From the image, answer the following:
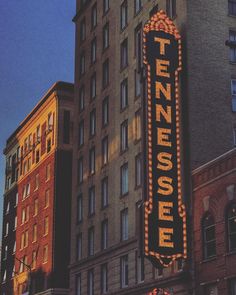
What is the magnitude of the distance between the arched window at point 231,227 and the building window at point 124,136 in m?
16.2

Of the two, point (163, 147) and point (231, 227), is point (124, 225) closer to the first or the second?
point (163, 147)

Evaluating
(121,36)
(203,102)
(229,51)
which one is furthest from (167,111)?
(121,36)

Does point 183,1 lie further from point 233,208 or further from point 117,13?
point 233,208

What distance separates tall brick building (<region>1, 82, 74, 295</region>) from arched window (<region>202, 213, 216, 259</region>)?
3267 cm

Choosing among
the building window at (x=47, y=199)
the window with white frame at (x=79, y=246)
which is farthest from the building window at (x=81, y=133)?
the building window at (x=47, y=199)

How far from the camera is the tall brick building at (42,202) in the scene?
238ft

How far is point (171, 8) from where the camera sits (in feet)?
164

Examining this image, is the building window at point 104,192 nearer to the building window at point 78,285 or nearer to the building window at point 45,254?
the building window at point 78,285

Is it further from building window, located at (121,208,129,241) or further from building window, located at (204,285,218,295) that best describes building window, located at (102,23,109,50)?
building window, located at (204,285,218,295)

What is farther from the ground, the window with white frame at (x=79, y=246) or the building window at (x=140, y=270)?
the window with white frame at (x=79, y=246)

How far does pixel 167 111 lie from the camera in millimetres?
44562

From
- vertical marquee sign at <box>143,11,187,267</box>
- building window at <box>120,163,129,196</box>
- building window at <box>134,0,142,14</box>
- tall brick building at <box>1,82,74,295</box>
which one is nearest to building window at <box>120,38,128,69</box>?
building window at <box>134,0,142,14</box>

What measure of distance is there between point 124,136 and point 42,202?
1013 inches

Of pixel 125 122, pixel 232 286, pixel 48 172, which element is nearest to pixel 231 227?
pixel 232 286
